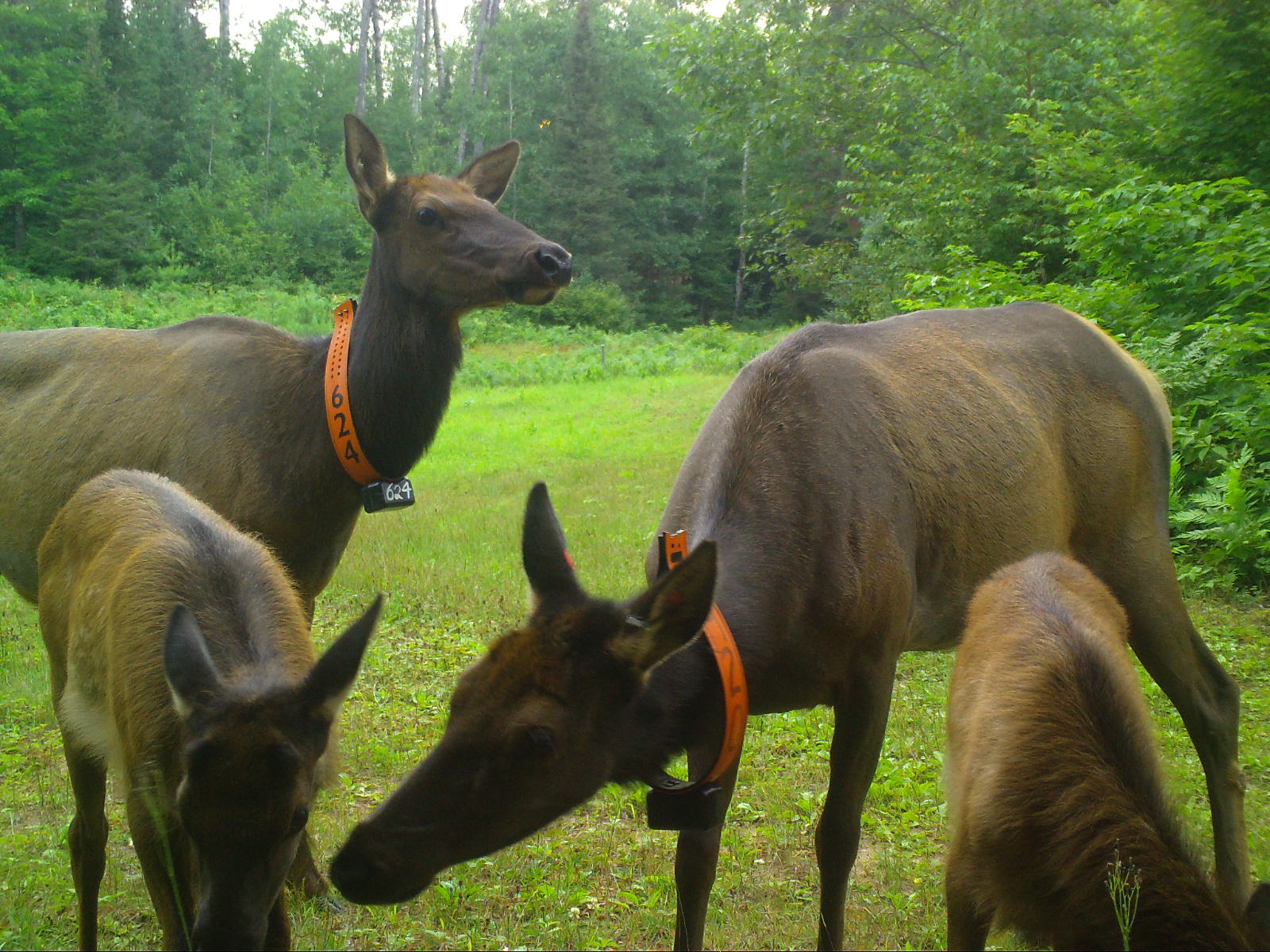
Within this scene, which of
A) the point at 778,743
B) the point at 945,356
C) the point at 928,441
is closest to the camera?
the point at 928,441

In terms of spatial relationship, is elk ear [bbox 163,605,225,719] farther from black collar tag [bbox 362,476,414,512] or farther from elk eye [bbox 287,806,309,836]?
black collar tag [bbox 362,476,414,512]

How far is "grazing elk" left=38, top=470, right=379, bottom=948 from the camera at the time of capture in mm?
2973

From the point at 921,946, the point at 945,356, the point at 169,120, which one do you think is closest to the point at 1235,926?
the point at 921,946

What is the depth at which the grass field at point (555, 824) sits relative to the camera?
4.42 m

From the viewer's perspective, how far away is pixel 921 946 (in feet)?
14.2

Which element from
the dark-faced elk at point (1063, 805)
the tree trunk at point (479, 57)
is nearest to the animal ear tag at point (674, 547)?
the dark-faced elk at point (1063, 805)

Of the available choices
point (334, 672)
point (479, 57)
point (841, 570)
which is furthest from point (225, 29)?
point (334, 672)

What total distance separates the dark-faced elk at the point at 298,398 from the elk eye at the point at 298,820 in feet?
7.74

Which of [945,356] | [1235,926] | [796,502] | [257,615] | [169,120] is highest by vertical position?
[169,120]

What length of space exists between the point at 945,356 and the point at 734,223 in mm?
48913

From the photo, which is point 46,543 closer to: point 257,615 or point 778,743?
point 257,615

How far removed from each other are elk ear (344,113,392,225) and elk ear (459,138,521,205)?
29.5 inches

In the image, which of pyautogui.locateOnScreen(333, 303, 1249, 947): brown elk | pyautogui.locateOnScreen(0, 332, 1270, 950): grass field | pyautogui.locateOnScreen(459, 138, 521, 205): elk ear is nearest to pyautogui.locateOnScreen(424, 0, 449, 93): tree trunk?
pyautogui.locateOnScreen(0, 332, 1270, 950): grass field

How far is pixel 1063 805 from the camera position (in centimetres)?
305
